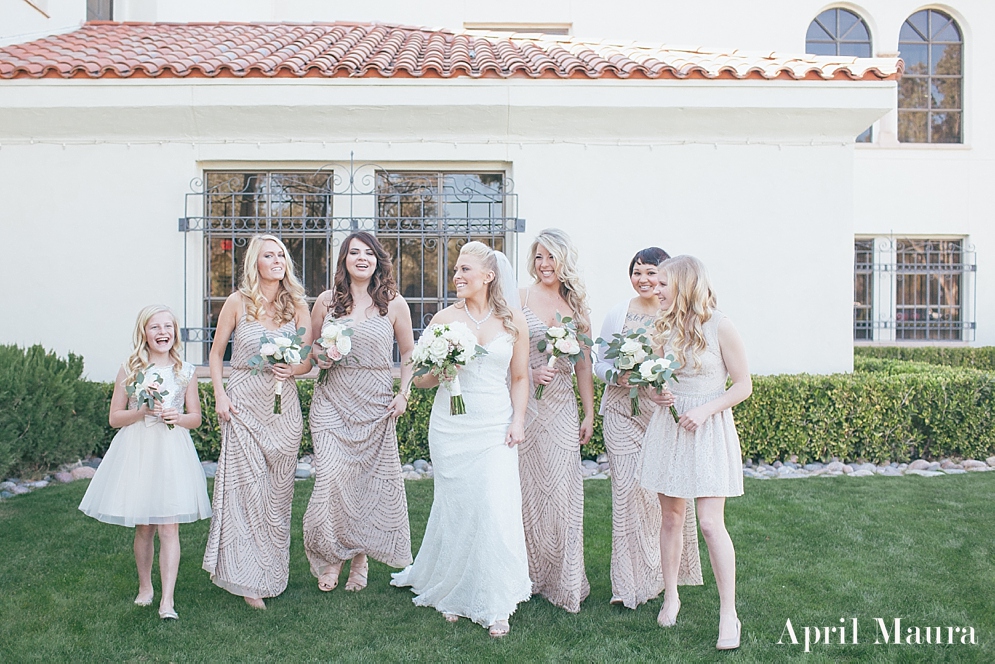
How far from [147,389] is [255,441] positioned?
0.71m

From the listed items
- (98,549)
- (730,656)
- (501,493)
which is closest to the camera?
(730,656)

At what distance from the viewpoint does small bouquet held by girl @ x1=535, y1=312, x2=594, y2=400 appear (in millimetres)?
4602

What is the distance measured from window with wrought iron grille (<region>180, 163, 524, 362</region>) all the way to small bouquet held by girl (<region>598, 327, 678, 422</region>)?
481 cm

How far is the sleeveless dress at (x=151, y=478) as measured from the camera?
449 centimetres

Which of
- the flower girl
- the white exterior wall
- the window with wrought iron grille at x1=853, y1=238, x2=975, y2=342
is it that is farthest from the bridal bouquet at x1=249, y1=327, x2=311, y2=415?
the window with wrought iron grille at x1=853, y1=238, x2=975, y2=342

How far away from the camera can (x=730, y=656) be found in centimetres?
405

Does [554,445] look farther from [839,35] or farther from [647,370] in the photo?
[839,35]

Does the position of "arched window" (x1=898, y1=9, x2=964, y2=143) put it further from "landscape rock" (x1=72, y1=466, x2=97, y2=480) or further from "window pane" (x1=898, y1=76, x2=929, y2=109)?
"landscape rock" (x1=72, y1=466, x2=97, y2=480)

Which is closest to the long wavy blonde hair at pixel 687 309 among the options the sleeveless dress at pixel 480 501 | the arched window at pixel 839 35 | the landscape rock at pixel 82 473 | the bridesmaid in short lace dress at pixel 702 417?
the bridesmaid in short lace dress at pixel 702 417

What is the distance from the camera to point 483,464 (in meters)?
4.48

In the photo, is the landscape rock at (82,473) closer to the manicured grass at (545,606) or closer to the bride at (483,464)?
the manicured grass at (545,606)

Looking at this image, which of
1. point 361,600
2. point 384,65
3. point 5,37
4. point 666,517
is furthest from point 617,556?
point 5,37

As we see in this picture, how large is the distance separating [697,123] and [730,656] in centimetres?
662

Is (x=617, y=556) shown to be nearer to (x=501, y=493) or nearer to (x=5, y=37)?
(x=501, y=493)
